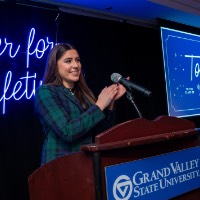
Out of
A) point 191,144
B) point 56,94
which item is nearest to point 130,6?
point 56,94

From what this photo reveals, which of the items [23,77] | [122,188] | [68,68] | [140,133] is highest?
[23,77]

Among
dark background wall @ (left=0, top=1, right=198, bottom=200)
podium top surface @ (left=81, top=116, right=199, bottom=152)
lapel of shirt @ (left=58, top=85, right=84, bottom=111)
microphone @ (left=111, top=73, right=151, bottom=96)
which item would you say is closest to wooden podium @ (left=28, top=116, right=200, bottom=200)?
podium top surface @ (left=81, top=116, right=199, bottom=152)

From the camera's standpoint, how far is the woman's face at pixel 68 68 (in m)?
1.43

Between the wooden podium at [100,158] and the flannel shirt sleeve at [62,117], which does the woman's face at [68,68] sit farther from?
the wooden podium at [100,158]

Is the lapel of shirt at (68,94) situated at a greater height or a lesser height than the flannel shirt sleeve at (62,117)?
greater

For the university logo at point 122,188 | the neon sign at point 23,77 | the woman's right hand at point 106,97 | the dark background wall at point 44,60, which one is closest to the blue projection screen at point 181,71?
the dark background wall at point 44,60

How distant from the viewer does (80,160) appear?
875 mm

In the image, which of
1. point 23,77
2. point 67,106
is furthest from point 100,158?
point 23,77

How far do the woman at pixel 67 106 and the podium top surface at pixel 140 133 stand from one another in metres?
0.26

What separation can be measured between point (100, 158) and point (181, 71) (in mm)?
3014

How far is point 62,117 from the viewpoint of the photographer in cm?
119

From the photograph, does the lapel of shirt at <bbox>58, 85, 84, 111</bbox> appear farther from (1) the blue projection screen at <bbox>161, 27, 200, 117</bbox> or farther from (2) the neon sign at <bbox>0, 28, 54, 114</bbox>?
(1) the blue projection screen at <bbox>161, 27, 200, 117</bbox>

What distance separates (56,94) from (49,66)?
21 cm

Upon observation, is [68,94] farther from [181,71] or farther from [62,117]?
[181,71]
